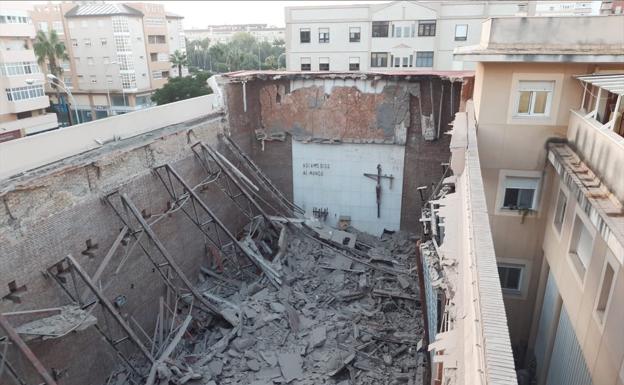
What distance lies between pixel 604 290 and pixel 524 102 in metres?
5.03

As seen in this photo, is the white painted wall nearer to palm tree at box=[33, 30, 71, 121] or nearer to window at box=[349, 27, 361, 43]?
window at box=[349, 27, 361, 43]

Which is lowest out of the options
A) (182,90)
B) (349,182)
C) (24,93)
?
(349,182)

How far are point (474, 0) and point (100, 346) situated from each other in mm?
31949

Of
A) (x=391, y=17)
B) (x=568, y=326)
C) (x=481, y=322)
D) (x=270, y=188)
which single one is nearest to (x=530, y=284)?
(x=568, y=326)

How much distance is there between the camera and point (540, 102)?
10.5 m

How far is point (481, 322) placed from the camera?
3.88 m

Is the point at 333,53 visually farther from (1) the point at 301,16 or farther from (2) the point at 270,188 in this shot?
(2) the point at 270,188

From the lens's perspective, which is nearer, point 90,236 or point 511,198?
point 90,236

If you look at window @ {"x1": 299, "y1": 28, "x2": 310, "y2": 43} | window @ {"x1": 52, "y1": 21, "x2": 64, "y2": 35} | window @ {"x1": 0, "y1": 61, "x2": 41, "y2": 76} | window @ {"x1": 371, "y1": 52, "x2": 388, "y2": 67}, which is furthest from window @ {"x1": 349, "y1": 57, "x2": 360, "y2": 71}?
window @ {"x1": 52, "y1": 21, "x2": 64, "y2": 35}

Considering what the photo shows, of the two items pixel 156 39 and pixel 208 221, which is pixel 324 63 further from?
pixel 156 39

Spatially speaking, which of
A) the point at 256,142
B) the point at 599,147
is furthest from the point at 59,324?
the point at 256,142

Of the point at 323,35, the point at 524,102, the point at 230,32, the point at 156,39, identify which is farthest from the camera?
the point at 230,32

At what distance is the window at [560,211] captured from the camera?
9.81 m

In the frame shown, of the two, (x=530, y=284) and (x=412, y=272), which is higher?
(x=530, y=284)
